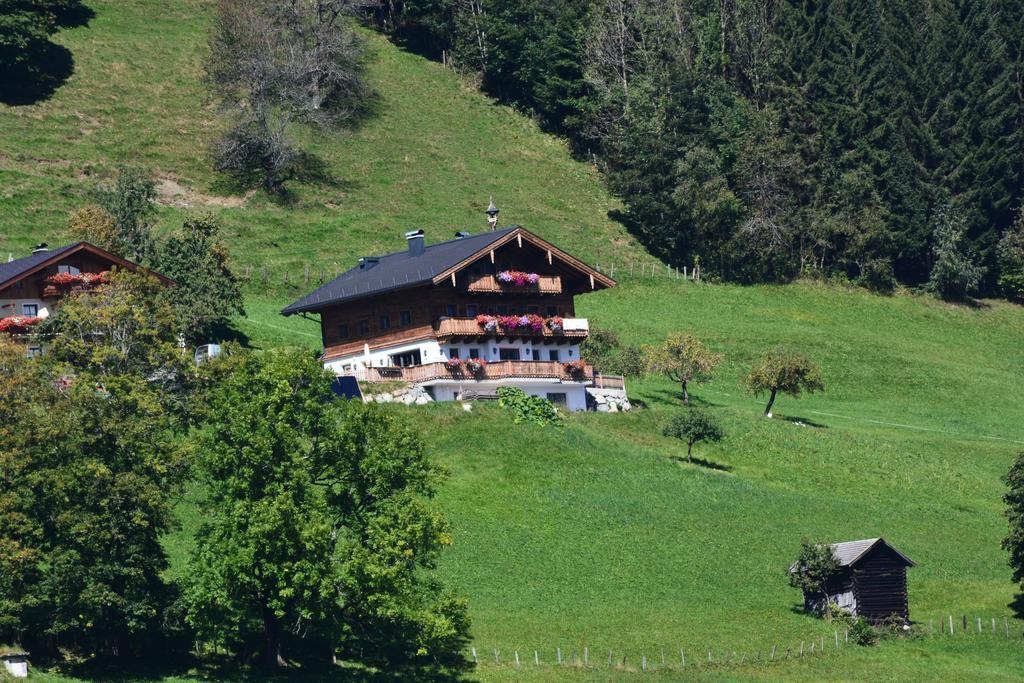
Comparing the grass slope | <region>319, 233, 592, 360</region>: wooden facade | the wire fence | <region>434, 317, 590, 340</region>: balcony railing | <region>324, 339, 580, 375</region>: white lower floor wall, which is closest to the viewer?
the wire fence

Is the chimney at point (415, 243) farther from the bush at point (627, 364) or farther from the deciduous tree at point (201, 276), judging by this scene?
the bush at point (627, 364)

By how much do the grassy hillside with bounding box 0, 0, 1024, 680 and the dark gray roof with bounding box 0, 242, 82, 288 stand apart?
13.5 m

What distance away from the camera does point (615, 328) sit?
111m

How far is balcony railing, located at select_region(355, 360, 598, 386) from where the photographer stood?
84312 millimetres

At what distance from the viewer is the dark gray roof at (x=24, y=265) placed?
283ft

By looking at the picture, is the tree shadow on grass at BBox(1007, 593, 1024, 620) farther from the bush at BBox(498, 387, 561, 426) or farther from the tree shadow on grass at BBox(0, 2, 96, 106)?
the tree shadow on grass at BBox(0, 2, 96, 106)

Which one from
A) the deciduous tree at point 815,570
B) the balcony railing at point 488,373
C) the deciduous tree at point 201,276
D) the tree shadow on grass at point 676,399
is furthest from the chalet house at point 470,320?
the deciduous tree at point 815,570

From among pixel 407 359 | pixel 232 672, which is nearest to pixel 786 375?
pixel 407 359

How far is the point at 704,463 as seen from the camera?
7906cm

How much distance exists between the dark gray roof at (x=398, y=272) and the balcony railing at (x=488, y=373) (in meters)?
4.60

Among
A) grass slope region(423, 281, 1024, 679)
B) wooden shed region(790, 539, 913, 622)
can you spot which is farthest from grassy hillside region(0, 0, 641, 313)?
wooden shed region(790, 539, 913, 622)

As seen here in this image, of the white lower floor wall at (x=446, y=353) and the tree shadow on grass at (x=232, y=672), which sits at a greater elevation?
the white lower floor wall at (x=446, y=353)

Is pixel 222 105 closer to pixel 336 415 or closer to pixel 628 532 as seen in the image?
pixel 628 532

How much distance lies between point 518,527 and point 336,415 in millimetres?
15094
